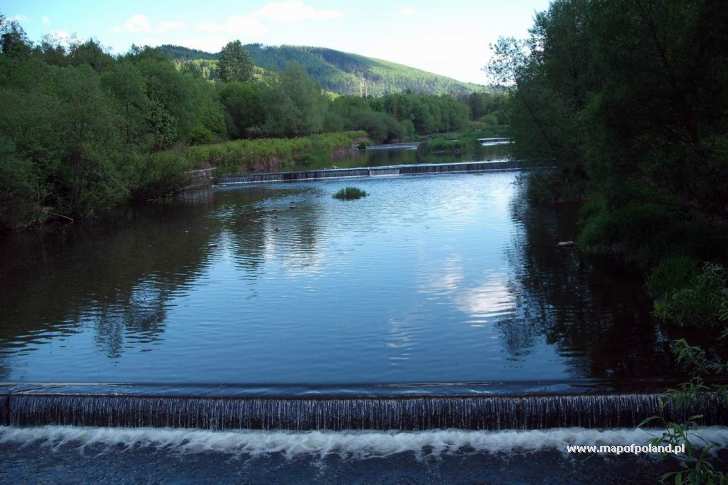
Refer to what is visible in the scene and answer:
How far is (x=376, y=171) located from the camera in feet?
154

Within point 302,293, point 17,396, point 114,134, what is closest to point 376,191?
point 114,134

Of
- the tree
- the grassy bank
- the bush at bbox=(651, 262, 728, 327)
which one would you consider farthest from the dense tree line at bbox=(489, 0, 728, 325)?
the tree

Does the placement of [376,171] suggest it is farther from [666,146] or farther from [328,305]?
[666,146]

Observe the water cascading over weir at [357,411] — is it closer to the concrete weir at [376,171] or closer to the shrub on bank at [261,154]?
the concrete weir at [376,171]

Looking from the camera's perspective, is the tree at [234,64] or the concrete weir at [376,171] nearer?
the concrete weir at [376,171]

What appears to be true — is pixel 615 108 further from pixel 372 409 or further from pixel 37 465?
pixel 37 465

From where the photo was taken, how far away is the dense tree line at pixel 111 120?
100 ft

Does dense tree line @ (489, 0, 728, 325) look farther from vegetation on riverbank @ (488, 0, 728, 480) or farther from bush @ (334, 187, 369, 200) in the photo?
bush @ (334, 187, 369, 200)

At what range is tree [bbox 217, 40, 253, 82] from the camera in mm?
117125

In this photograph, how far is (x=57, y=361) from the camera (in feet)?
43.2

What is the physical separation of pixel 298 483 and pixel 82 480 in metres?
3.02

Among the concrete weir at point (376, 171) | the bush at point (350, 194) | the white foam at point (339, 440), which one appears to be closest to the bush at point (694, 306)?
the white foam at point (339, 440)

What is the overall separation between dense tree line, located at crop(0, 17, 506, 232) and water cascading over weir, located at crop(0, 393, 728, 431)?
20.1m

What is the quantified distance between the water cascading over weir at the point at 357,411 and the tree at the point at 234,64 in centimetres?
10991
